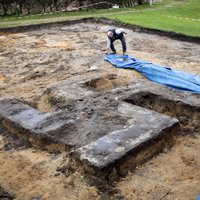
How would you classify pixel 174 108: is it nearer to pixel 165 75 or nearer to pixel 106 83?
pixel 165 75

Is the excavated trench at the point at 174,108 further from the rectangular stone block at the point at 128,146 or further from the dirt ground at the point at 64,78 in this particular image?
the rectangular stone block at the point at 128,146

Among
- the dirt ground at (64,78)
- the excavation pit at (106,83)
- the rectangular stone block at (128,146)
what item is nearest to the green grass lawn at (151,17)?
the dirt ground at (64,78)

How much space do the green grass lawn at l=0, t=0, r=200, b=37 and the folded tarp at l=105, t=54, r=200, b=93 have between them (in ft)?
16.5

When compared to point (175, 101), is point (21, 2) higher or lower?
higher

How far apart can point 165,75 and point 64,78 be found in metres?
2.71

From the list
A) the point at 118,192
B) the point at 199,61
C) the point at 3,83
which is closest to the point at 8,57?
the point at 3,83

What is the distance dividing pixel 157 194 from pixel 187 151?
1.52m

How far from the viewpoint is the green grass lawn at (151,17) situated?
16391 mm

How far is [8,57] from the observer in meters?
12.7

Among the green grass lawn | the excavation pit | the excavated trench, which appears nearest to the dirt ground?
Result: the excavation pit

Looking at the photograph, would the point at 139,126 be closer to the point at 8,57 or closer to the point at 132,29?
the point at 8,57

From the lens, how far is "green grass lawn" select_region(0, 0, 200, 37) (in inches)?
645

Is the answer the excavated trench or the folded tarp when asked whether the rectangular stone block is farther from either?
the folded tarp

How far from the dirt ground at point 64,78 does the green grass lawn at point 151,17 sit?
3.84ft
